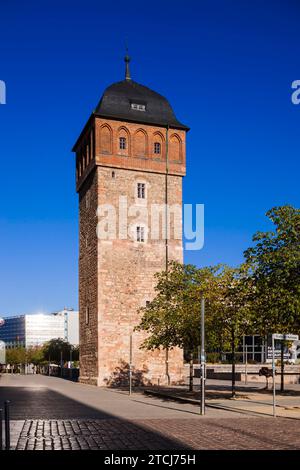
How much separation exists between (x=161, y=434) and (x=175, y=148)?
34643mm

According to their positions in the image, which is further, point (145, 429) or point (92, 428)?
point (92, 428)

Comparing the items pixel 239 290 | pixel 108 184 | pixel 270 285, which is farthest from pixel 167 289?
pixel 108 184

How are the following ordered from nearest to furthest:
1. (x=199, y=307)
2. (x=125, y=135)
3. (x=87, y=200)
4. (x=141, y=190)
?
1. (x=199, y=307)
2. (x=141, y=190)
3. (x=125, y=135)
4. (x=87, y=200)

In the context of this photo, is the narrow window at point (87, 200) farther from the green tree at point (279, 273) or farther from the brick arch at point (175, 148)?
the green tree at point (279, 273)

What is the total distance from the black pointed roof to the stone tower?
8cm

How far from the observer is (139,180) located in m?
45.1

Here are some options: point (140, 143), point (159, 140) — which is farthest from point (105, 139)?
point (159, 140)

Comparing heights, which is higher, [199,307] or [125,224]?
[125,224]

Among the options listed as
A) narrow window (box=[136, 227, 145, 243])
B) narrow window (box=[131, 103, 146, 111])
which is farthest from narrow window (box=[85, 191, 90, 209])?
narrow window (box=[131, 103, 146, 111])

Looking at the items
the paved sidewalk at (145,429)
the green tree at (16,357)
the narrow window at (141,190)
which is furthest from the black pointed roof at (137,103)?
the green tree at (16,357)

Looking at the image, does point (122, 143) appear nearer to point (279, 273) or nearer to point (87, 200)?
point (87, 200)

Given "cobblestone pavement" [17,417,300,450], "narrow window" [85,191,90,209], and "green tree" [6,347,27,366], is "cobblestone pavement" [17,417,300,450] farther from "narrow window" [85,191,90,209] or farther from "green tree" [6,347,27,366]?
"green tree" [6,347,27,366]

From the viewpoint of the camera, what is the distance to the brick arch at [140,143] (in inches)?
1797

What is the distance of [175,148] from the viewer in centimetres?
4700
